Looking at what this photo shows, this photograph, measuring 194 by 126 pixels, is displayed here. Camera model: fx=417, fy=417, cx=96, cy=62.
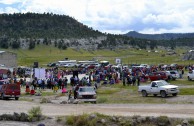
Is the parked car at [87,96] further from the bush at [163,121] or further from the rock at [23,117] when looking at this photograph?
the bush at [163,121]

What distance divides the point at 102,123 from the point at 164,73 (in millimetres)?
34783

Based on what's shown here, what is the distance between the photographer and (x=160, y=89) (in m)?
40.6

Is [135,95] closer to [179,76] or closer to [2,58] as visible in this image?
[179,76]

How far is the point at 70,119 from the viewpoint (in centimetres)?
2544

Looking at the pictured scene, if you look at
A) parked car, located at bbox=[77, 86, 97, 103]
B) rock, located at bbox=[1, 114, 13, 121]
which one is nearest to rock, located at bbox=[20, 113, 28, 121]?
rock, located at bbox=[1, 114, 13, 121]

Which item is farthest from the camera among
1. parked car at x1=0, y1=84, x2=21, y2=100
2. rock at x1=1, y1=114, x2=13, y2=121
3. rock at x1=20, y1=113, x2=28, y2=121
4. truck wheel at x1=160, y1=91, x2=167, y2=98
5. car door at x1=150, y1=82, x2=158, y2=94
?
parked car at x1=0, y1=84, x2=21, y2=100

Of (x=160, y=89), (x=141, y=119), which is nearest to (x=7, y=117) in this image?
(x=141, y=119)

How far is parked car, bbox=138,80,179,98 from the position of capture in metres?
40.1

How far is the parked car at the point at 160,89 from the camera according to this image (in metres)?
40.1

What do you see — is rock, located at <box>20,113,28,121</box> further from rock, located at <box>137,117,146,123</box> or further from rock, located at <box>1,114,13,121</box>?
rock, located at <box>137,117,146,123</box>

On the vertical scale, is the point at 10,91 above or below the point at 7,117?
above

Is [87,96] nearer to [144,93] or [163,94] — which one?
Answer: [144,93]

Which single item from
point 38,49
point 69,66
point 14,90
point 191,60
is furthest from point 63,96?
point 38,49

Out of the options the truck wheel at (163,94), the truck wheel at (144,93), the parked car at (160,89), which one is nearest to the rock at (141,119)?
the parked car at (160,89)
